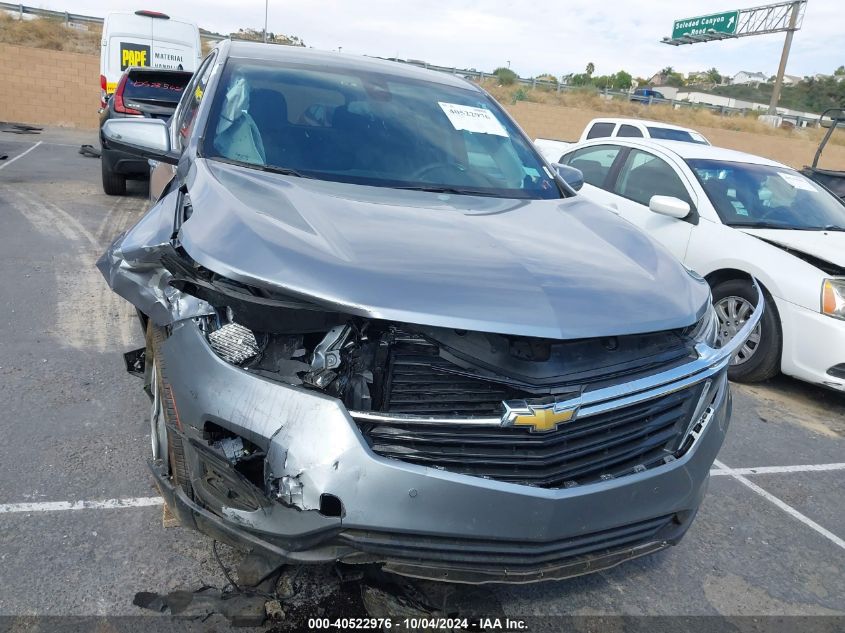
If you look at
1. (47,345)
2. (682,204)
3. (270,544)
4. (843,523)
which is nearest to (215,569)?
(270,544)

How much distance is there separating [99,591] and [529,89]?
112ft

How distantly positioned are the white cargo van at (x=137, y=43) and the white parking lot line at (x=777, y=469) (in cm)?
1286

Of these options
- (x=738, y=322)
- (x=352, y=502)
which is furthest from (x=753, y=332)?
(x=352, y=502)

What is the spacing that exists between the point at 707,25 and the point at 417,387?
153 feet

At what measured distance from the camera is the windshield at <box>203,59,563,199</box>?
3111 millimetres

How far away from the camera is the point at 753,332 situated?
5004mm

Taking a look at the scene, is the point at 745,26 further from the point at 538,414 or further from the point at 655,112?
the point at 538,414

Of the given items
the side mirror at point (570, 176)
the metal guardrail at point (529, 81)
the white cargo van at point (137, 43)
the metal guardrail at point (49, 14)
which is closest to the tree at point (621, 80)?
the metal guardrail at point (529, 81)

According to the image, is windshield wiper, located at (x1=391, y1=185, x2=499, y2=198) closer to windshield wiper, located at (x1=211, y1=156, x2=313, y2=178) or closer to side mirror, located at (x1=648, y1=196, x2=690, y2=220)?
windshield wiper, located at (x1=211, y1=156, x2=313, y2=178)

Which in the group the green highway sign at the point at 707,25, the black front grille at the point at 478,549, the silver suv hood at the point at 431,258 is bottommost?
the black front grille at the point at 478,549

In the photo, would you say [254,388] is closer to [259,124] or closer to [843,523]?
[259,124]

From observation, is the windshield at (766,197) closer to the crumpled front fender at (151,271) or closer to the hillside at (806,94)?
the crumpled front fender at (151,271)

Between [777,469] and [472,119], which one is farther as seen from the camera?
[777,469]

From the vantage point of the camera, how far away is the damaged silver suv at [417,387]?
6.26 feet
